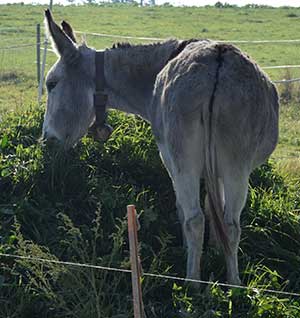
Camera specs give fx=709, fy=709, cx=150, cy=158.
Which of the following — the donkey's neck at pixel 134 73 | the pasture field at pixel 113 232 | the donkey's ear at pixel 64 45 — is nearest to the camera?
the pasture field at pixel 113 232

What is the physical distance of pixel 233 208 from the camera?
501 cm

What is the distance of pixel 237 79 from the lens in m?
4.97

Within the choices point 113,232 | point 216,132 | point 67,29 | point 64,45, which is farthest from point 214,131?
point 67,29

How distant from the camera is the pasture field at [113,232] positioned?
188 inches

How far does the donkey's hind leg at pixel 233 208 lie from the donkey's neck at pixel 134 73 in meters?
Answer: 1.60

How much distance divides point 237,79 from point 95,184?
6.15 ft

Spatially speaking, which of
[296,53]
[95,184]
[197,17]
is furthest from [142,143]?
[197,17]

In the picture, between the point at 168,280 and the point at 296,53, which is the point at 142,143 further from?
the point at 296,53

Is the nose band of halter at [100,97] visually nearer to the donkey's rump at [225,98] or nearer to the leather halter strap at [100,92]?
the leather halter strap at [100,92]

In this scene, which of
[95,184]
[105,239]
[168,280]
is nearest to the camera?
[168,280]

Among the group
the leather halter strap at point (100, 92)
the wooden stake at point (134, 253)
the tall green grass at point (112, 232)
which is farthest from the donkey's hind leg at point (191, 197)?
the leather halter strap at point (100, 92)

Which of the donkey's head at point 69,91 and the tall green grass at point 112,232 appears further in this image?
the donkey's head at point 69,91

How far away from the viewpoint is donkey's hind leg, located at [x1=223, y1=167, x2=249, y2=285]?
195 inches

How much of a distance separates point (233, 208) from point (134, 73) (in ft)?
6.42
